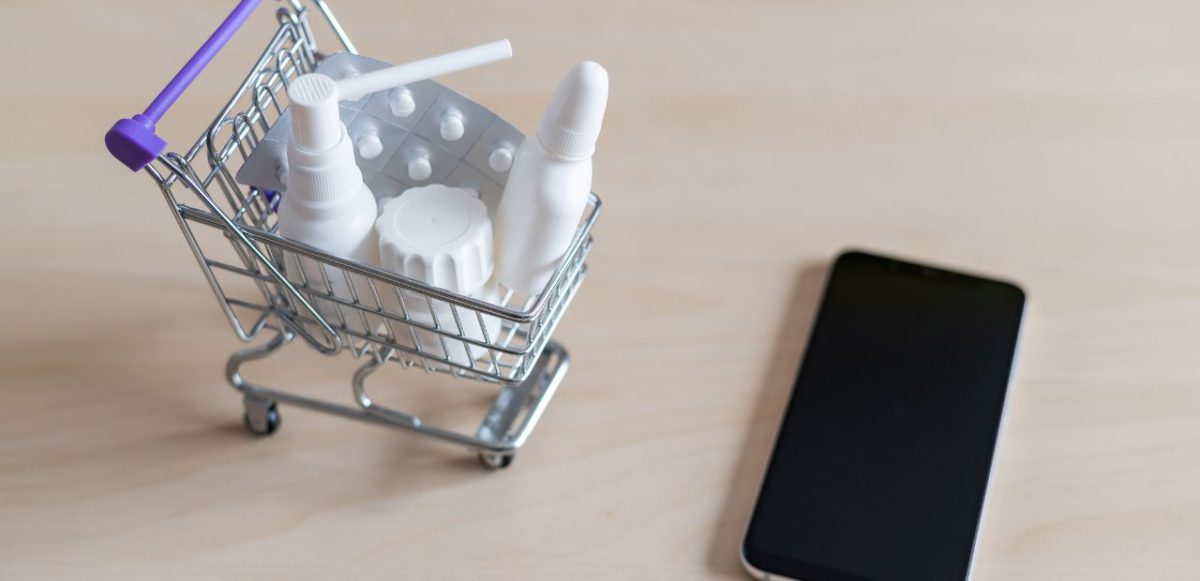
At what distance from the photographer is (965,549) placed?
75cm

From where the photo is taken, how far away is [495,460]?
2.58ft

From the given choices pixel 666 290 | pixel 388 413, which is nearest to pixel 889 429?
pixel 666 290

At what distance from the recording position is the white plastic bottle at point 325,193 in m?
0.58

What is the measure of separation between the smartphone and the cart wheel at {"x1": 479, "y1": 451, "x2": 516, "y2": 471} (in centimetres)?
15

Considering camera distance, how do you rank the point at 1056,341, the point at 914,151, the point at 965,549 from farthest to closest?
the point at 914,151 → the point at 1056,341 → the point at 965,549

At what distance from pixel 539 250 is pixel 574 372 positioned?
0.21 metres

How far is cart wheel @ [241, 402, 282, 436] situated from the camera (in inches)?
30.9

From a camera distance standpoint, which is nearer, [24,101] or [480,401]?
[480,401]

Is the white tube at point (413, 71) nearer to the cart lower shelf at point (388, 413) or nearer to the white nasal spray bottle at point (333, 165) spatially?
the white nasal spray bottle at point (333, 165)

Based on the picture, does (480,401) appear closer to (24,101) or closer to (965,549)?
(965,549)

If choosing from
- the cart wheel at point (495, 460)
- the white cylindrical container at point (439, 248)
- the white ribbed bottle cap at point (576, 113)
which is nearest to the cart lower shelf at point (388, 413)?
the cart wheel at point (495, 460)

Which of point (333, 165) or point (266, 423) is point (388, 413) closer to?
point (266, 423)

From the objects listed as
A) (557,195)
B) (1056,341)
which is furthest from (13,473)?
(1056,341)

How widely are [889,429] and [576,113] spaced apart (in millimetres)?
331
